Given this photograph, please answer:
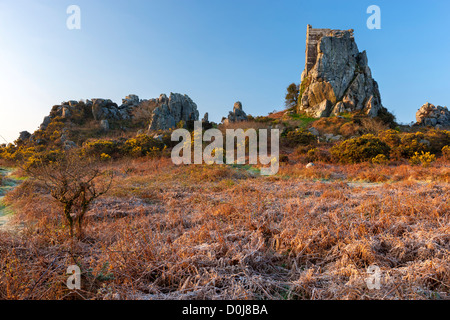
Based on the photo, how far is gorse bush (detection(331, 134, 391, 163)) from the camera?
532 inches

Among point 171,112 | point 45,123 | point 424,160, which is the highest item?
point 171,112

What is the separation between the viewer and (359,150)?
1363 centimetres

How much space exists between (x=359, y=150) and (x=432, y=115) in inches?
1565

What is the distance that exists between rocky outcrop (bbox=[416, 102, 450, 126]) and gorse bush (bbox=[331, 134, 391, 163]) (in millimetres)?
33919

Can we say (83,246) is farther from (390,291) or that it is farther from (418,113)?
(418,113)

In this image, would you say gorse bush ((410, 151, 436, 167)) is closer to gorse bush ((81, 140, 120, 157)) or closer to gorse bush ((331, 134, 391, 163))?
gorse bush ((331, 134, 391, 163))

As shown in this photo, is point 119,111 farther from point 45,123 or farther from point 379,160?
point 379,160

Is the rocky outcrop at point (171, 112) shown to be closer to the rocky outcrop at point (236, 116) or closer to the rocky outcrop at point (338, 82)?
the rocky outcrop at point (236, 116)

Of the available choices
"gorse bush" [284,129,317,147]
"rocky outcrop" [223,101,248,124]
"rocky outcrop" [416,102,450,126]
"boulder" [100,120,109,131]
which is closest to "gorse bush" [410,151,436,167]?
"gorse bush" [284,129,317,147]

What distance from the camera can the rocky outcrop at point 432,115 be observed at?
37.7 meters

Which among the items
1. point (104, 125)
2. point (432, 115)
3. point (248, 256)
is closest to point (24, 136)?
point (104, 125)

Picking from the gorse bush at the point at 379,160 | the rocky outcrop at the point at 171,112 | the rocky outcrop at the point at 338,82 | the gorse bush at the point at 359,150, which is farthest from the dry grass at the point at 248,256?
the rocky outcrop at the point at 338,82

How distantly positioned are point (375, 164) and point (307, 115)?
927 inches
